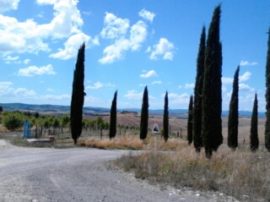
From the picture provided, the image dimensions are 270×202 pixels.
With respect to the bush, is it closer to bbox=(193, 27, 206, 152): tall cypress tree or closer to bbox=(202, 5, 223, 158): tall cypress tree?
bbox=(193, 27, 206, 152): tall cypress tree

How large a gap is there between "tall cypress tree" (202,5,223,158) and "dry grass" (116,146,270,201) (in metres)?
4.88

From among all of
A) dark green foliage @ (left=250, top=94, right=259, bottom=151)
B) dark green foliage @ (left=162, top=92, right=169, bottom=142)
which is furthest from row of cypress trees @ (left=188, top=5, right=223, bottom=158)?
dark green foliage @ (left=162, top=92, right=169, bottom=142)

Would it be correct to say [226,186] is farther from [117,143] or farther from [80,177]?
[117,143]

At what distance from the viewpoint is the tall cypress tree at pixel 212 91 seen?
2764 centimetres

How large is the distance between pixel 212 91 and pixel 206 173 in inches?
398

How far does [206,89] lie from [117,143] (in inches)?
618

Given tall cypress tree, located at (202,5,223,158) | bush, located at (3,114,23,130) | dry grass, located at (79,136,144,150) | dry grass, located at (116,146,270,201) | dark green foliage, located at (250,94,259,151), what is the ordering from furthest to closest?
bush, located at (3,114,23,130) → dark green foliage, located at (250,94,259,151) → dry grass, located at (79,136,144,150) → tall cypress tree, located at (202,5,223,158) → dry grass, located at (116,146,270,201)

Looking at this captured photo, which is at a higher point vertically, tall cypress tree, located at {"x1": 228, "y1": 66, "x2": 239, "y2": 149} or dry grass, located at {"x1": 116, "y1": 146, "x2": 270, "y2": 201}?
tall cypress tree, located at {"x1": 228, "y1": 66, "x2": 239, "y2": 149}

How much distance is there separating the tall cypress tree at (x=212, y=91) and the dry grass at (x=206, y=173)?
16.0ft

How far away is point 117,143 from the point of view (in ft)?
139

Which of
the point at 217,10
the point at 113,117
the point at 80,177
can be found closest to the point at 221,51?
the point at 217,10

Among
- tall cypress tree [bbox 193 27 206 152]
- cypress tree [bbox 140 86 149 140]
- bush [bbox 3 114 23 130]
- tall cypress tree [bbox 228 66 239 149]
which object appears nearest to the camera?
tall cypress tree [bbox 193 27 206 152]

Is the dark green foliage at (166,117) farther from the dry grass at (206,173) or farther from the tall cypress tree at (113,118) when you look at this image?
the dry grass at (206,173)

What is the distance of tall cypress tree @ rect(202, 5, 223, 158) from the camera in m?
27.6
